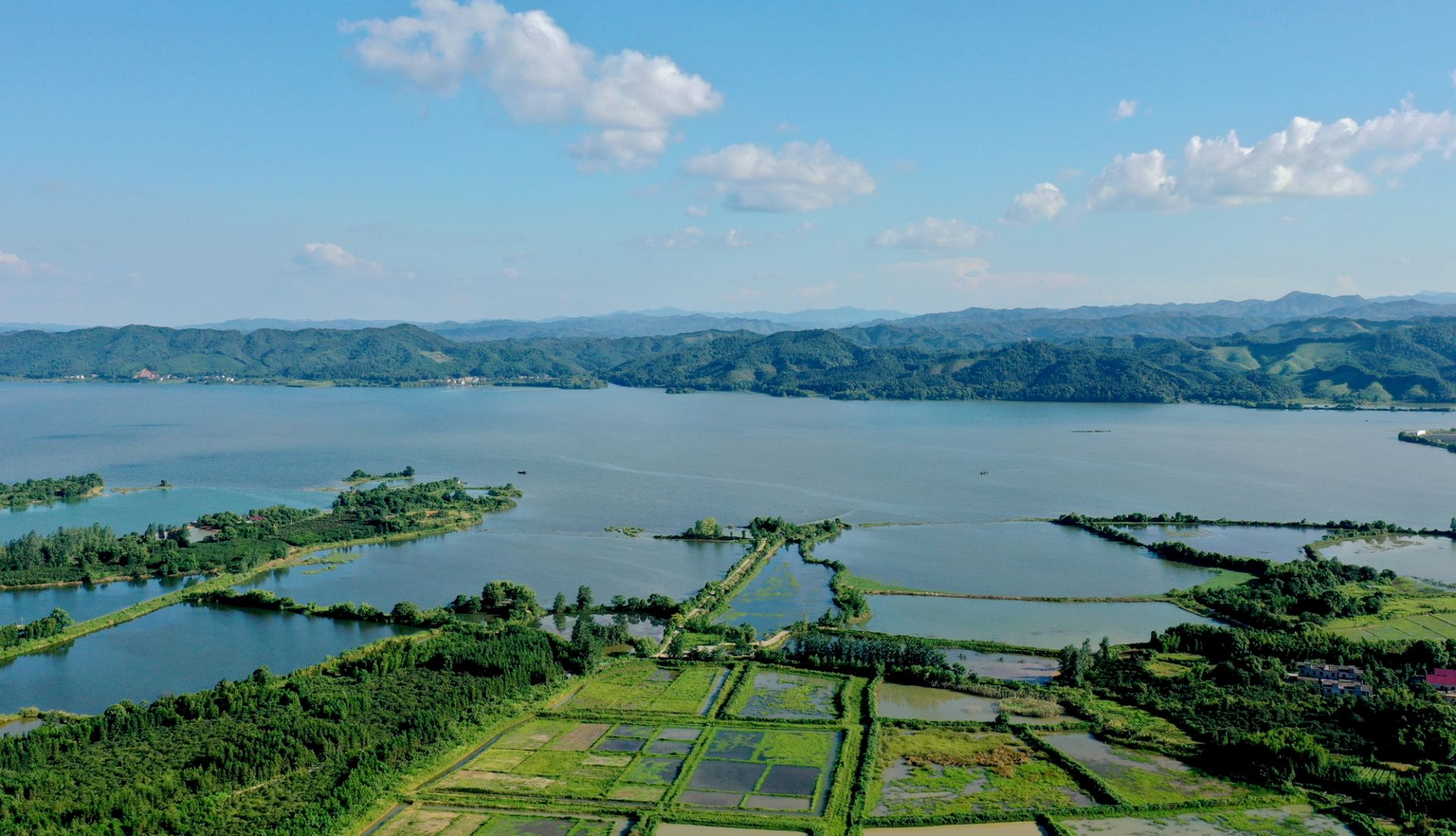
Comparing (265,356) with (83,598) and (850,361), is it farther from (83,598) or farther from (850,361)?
(83,598)

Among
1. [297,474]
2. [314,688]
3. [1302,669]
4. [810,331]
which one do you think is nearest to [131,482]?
[297,474]

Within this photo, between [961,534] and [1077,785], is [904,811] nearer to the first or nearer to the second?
[1077,785]

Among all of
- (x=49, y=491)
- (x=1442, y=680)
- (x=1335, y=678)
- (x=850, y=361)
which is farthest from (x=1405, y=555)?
(x=850, y=361)

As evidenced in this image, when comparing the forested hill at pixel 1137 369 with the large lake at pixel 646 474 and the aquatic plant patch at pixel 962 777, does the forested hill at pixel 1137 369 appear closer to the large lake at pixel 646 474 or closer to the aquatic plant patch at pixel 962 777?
the large lake at pixel 646 474

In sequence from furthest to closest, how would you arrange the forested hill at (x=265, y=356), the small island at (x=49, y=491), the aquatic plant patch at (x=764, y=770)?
the forested hill at (x=265, y=356), the small island at (x=49, y=491), the aquatic plant patch at (x=764, y=770)

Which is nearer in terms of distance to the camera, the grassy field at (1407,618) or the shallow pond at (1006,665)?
the shallow pond at (1006,665)

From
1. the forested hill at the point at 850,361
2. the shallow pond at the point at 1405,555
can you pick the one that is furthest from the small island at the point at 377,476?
the forested hill at the point at 850,361
